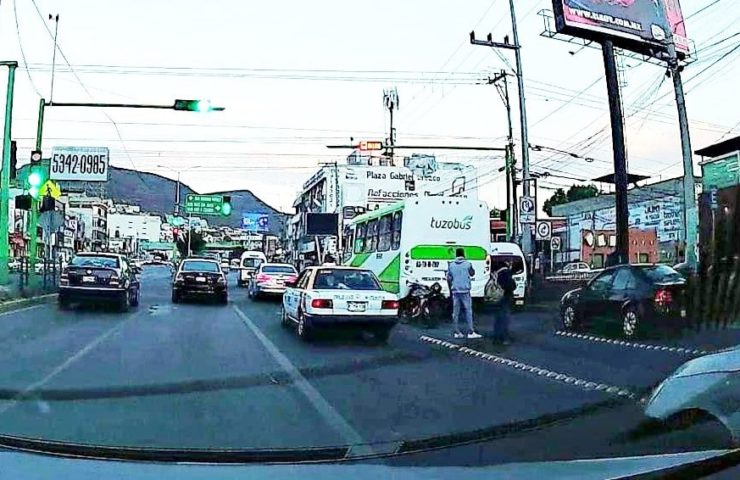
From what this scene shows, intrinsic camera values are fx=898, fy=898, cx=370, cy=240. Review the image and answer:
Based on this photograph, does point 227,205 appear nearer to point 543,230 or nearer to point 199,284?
point 199,284

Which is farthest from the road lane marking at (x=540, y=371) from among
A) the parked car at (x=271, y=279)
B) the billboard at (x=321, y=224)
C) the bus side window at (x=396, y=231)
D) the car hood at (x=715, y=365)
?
the billboard at (x=321, y=224)

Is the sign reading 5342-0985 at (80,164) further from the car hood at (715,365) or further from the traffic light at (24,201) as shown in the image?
the car hood at (715,365)

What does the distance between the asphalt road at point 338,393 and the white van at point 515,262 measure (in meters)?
8.31

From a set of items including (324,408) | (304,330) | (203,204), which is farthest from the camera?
(203,204)

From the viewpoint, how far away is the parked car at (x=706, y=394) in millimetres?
5633

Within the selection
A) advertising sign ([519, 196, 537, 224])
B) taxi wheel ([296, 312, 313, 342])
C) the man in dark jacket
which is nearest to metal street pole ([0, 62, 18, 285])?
taxi wheel ([296, 312, 313, 342])

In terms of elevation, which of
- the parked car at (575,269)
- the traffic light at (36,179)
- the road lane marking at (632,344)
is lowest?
the road lane marking at (632,344)

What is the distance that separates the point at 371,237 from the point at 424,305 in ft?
18.1

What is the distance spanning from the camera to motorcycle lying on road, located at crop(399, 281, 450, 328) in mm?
23016

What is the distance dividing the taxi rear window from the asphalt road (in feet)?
A: 3.39

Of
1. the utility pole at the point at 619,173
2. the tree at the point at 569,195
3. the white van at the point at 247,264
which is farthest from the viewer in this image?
the tree at the point at 569,195

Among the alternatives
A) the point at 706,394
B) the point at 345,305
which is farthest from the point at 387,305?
the point at 706,394

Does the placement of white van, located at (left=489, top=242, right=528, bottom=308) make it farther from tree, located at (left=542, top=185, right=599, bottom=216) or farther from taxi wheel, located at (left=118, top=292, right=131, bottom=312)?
tree, located at (left=542, top=185, right=599, bottom=216)

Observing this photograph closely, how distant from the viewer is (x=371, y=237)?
28078 mm
